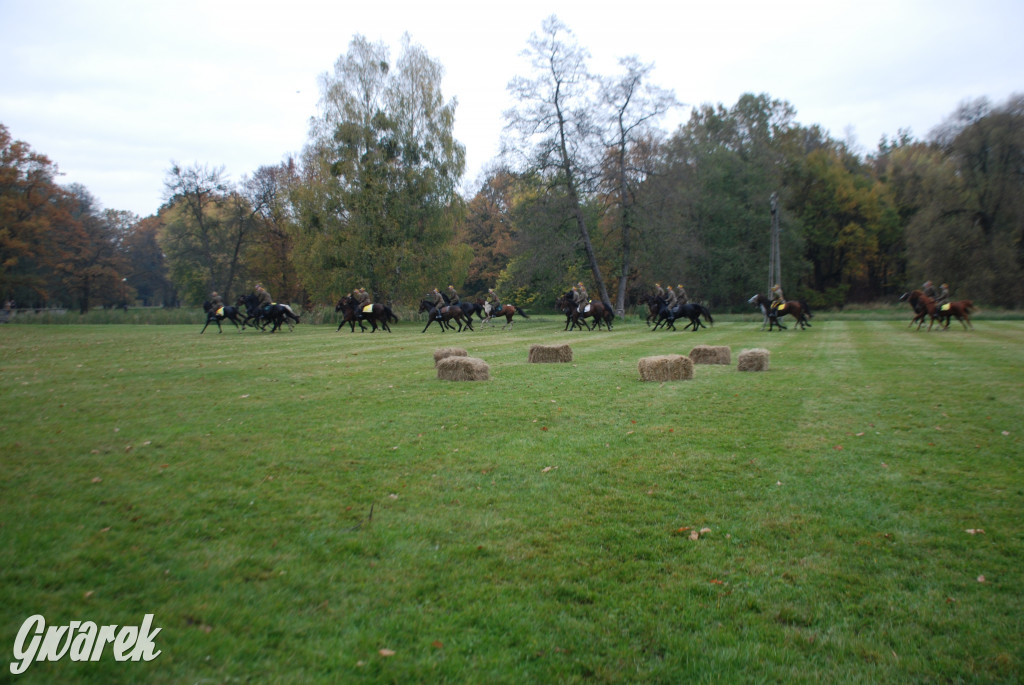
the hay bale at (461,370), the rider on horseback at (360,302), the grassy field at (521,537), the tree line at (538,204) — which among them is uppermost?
the tree line at (538,204)

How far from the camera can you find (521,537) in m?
4.51

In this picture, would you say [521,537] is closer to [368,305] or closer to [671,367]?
[671,367]

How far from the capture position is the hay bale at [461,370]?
38.4 feet

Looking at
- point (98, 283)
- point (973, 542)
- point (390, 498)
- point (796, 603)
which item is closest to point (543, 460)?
point (390, 498)

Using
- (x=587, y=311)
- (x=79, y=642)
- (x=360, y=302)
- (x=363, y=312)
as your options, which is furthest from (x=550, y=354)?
(x=360, y=302)

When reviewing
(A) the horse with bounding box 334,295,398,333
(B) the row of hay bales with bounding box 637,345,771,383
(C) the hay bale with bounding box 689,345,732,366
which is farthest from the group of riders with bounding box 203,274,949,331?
(B) the row of hay bales with bounding box 637,345,771,383

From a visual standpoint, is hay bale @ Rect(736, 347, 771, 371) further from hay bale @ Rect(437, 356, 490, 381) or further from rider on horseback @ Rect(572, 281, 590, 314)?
rider on horseback @ Rect(572, 281, 590, 314)

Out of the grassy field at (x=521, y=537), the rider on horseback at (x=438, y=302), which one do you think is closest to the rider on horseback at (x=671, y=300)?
the rider on horseback at (x=438, y=302)

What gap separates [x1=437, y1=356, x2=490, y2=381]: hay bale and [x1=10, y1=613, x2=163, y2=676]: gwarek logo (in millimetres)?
8523

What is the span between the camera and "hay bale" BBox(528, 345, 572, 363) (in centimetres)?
1485

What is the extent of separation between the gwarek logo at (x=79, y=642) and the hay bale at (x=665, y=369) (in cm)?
968

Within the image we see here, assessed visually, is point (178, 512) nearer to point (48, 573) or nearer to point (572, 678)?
point (48, 573)

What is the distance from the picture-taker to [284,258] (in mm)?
57125

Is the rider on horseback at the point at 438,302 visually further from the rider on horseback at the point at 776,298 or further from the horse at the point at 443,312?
→ the rider on horseback at the point at 776,298
